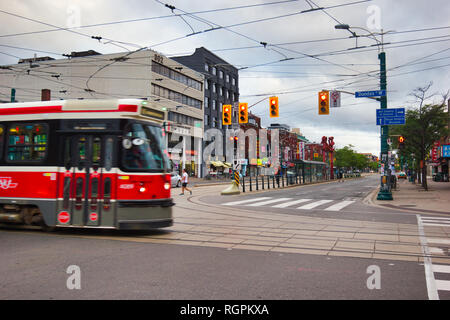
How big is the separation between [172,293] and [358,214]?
11.2 m

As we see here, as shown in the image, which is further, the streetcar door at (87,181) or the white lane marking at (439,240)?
the white lane marking at (439,240)

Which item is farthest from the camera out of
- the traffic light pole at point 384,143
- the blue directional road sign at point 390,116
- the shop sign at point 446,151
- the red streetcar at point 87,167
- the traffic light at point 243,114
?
the shop sign at point 446,151

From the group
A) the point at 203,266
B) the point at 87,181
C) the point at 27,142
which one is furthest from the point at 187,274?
the point at 27,142

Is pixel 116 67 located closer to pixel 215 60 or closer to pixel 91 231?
pixel 215 60

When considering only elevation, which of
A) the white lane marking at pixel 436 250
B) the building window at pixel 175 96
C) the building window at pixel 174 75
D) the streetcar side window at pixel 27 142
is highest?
the building window at pixel 174 75

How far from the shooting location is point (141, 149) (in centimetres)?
863

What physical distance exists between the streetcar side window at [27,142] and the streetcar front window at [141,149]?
2137 mm

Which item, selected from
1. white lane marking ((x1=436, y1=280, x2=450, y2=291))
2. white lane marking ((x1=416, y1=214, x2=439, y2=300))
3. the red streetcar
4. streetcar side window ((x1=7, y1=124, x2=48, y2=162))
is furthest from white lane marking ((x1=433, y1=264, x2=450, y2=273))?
streetcar side window ((x1=7, y1=124, x2=48, y2=162))

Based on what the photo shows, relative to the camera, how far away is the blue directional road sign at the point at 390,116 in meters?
18.7

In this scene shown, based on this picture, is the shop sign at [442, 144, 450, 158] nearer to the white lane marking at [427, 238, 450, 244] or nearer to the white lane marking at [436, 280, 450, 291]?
the white lane marking at [427, 238, 450, 244]

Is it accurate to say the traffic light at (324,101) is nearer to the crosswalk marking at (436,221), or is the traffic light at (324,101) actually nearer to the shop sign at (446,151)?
the crosswalk marking at (436,221)

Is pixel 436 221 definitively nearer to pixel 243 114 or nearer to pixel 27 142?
pixel 27 142

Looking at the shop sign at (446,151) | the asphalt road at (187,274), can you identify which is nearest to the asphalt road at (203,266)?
the asphalt road at (187,274)

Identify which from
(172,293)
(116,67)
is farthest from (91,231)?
(116,67)
